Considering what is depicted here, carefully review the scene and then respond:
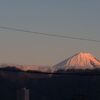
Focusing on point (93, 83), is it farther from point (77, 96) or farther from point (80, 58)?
point (80, 58)

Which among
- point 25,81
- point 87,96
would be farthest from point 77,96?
point 25,81

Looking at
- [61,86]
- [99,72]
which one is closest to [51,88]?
[61,86]

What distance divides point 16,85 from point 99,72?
335 centimetres

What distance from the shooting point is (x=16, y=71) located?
23.0 m

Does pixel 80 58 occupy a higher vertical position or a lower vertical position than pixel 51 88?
higher

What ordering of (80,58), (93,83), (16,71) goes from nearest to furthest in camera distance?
1. (16,71)
2. (93,83)
3. (80,58)

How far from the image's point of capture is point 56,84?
24406mm

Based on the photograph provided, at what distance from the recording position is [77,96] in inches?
923

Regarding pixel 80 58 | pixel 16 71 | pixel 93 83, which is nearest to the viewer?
pixel 16 71

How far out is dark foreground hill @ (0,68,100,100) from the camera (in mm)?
23531

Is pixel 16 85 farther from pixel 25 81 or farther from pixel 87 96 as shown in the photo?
pixel 87 96

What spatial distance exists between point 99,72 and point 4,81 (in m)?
3.80

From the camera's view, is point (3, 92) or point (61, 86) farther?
point (61, 86)

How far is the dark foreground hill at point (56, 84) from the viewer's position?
2353 cm
